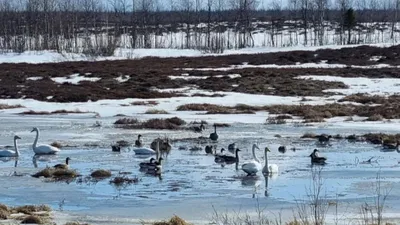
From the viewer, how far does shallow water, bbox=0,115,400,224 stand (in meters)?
14.1

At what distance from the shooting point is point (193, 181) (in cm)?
1681

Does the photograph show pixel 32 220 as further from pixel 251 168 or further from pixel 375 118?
pixel 375 118

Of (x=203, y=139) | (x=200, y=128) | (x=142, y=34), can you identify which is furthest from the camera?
(x=142, y=34)

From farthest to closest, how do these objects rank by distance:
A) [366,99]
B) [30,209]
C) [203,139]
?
1. [366,99]
2. [203,139]
3. [30,209]

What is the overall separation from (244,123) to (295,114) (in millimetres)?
3625

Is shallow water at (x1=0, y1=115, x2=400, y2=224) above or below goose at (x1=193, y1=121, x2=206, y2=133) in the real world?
above

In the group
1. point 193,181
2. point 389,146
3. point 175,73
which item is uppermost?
point 193,181

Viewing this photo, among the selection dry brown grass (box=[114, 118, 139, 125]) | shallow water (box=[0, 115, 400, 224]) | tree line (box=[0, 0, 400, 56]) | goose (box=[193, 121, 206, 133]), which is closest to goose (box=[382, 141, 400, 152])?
shallow water (box=[0, 115, 400, 224])

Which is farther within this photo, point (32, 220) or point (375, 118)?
point (375, 118)

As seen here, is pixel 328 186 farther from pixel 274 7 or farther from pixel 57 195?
pixel 274 7

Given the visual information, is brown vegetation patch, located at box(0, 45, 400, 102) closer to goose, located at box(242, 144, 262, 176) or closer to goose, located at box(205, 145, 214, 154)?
goose, located at box(205, 145, 214, 154)

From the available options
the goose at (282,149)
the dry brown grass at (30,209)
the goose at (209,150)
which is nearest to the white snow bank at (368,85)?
the goose at (282,149)

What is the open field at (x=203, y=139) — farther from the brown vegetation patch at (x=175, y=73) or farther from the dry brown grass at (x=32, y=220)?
the dry brown grass at (x=32, y=220)

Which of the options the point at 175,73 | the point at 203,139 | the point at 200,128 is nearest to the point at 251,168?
the point at 203,139
